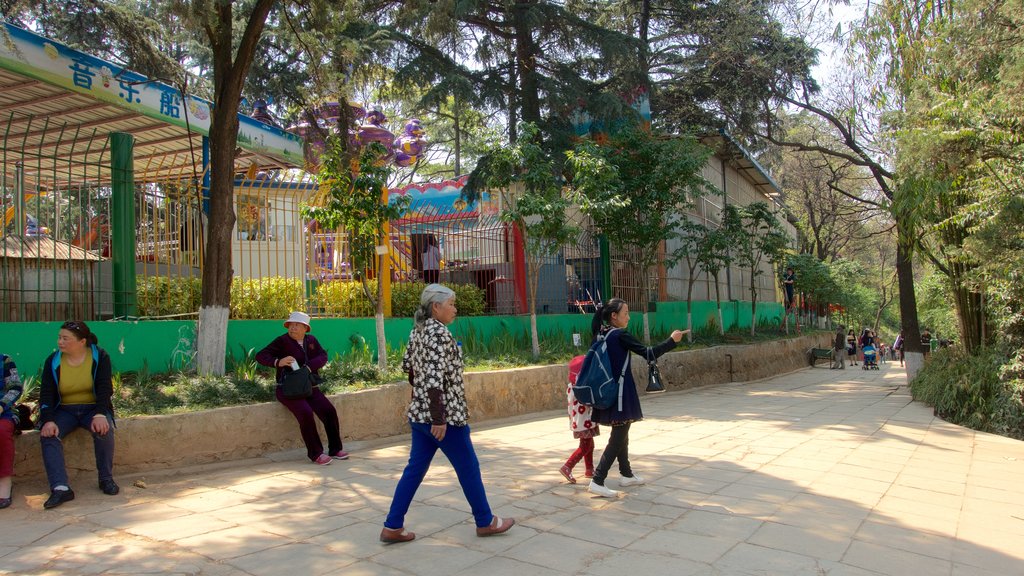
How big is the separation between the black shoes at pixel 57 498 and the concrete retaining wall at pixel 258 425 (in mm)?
556

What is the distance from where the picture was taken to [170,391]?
21.1 feet

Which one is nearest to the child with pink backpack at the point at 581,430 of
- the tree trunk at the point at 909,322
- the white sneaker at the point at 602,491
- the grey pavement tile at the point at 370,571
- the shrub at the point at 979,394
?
the white sneaker at the point at 602,491

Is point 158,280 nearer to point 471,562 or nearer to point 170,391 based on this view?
point 170,391

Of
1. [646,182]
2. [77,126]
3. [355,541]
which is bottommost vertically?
[355,541]

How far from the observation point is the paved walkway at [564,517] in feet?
12.4

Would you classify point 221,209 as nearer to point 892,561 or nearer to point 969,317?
point 892,561

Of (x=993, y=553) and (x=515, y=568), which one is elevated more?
(x=515, y=568)

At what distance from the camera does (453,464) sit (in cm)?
412

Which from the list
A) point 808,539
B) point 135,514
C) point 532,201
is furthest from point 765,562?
point 532,201

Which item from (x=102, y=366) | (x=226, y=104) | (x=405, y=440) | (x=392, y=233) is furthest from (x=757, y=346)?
(x=102, y=366)

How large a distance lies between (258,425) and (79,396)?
1579mm

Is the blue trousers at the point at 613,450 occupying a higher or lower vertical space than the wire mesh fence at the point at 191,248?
lower

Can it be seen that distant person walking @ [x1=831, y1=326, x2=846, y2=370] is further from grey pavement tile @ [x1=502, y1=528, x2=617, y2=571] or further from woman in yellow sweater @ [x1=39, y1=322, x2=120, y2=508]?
woman in yellow sweater @ [x1=39, y1=322, x2=120, y2=508]

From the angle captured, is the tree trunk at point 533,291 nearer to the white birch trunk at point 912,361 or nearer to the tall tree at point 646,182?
the tall tree at point 646,182
